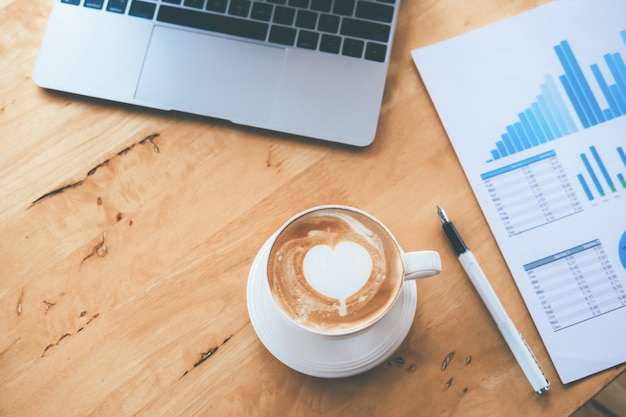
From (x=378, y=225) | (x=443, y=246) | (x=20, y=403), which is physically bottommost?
(x=20, y=403)

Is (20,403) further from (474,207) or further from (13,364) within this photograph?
(474,207)

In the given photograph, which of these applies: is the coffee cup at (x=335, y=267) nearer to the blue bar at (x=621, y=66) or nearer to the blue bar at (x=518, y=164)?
the blue bar at (x=518, y=164)

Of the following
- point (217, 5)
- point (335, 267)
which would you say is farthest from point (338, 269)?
point (217, 5)

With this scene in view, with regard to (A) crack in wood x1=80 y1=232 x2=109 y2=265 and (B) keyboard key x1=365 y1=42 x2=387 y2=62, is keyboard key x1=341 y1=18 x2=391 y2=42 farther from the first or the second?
(A) crack in wood x1=80 y1=232 x2=109 y2=265

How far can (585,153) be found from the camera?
69 centimetres

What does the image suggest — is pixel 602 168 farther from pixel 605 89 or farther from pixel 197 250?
pixel 197 250

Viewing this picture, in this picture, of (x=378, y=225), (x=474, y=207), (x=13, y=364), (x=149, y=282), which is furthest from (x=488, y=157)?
(x=13, y=364)

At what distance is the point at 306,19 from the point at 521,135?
325 millimetres

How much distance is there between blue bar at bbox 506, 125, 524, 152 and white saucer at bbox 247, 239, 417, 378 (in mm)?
238

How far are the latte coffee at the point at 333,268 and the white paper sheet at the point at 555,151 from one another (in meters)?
0.20

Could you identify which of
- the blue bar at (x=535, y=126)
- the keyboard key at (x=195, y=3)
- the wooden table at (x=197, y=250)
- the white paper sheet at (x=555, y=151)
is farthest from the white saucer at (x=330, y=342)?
the keyboard key at (x=195, y=3)

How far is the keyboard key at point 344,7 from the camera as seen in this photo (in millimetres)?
703

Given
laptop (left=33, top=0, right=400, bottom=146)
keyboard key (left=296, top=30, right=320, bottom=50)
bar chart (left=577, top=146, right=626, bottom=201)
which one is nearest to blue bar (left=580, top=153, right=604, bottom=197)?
bar chart (left=577, top=146, right=626, bottom=201)

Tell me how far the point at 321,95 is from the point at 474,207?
25 cm
